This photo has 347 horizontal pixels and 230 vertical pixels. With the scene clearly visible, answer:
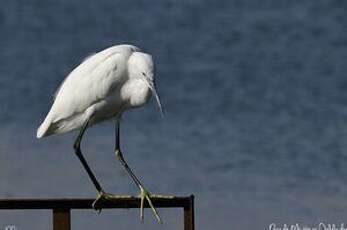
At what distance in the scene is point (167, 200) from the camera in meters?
6.65

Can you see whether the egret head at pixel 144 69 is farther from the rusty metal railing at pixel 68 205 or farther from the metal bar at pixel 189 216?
the metal bar at pixel 189 216

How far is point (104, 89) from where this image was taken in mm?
7793

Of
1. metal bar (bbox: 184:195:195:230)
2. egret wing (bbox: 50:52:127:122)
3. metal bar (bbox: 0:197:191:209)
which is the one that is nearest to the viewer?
metal bar (bbox: 0:197:191:209)

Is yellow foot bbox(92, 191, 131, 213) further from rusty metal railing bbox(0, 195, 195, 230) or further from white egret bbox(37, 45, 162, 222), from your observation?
white egret bbox(37, 45, 162, 222)

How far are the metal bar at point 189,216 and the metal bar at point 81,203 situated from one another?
0.02 meters

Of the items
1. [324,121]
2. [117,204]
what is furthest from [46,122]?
[324,121]

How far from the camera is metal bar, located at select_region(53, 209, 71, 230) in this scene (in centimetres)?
642

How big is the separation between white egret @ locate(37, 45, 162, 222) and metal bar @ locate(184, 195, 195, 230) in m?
1.20

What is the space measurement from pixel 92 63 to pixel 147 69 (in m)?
0.41

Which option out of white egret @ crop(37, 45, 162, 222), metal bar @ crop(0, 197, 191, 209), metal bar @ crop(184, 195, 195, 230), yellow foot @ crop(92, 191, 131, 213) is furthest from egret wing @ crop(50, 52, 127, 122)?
metal bar @ crop(184, 195, 195, 230)

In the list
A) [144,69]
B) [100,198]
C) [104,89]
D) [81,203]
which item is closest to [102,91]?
[104,89]

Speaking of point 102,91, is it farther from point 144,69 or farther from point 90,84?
point 144,69

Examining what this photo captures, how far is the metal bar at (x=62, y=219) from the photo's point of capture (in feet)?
21.1

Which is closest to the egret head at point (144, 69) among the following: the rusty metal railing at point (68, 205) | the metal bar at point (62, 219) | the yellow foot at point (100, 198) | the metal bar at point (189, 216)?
the yellow foot at point (100, 198)
